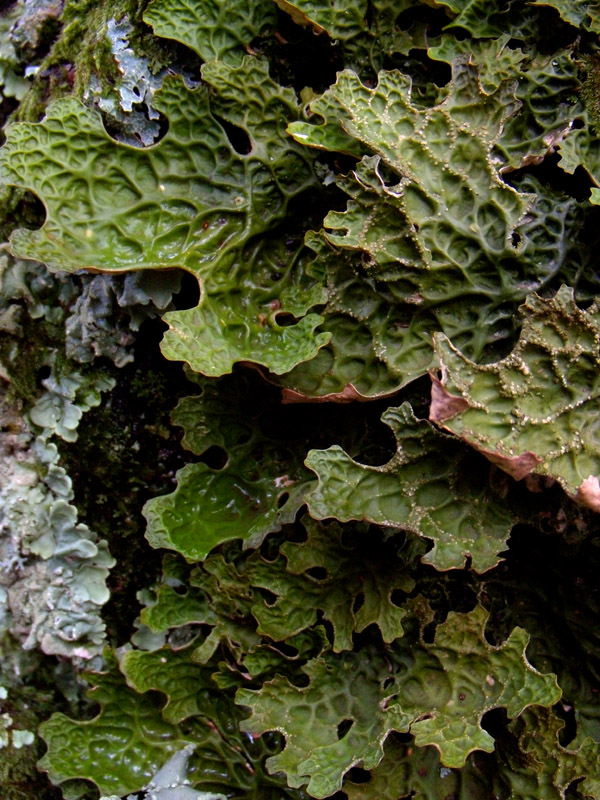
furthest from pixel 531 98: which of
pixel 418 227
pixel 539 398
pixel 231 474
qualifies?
pixel 231 474

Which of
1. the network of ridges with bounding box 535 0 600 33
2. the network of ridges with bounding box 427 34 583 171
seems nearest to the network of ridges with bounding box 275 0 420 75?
the network of ridges with bounding box 427 34 583 171

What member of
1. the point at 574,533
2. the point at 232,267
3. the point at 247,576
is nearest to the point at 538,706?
the point at 574,533

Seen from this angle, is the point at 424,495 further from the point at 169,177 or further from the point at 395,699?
the point at 169,177

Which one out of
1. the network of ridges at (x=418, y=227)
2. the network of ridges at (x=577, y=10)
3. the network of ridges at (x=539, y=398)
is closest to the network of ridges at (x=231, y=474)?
the network of ridges at (x=418, y=227)

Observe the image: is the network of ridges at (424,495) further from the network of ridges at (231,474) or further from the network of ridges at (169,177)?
the network of ridges at (169,177)

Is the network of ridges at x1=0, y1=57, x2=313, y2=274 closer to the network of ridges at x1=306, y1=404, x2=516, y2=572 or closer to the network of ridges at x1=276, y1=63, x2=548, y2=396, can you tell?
the network of ridges at x1=276, y1=63, x2=548, y2=396

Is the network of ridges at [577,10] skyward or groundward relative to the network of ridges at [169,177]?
skyward

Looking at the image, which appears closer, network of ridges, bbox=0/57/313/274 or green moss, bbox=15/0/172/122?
network of ridges, bbox=0/57/313/274

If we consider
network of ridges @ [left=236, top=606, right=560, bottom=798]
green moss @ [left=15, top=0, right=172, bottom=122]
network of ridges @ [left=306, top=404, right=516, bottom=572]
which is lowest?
network of ridges @ [left=236, top=606, right=560, bottom=798]
